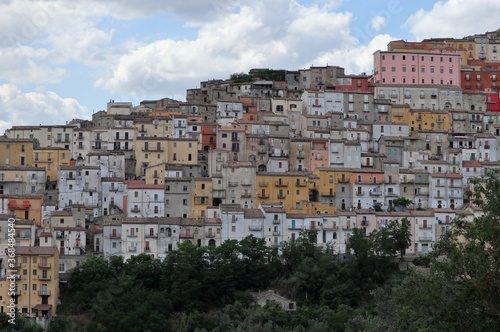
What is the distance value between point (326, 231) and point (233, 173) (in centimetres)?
634

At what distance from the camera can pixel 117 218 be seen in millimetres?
51688

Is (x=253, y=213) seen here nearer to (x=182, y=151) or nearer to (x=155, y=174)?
(x=155, y=174)

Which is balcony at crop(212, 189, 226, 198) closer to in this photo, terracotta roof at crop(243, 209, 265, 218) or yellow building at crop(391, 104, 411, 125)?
terracotta roof at crop(243, 209, 265, 218)

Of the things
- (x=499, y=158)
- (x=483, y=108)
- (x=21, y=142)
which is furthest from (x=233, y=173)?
(x=483, y=108)

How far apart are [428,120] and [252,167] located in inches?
615

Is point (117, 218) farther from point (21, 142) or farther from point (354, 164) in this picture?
point (354, 164)

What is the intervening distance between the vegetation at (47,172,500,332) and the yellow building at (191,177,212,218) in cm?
504

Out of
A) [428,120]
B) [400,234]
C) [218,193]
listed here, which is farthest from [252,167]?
[428,120]

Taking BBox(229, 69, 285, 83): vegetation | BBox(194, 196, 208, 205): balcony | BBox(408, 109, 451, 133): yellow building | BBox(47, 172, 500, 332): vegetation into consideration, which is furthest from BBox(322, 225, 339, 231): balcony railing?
BBox(229, 69, 285, 83): vegetation

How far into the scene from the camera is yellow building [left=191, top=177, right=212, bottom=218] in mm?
53969

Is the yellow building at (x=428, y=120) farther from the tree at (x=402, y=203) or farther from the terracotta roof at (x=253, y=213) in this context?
the terracotta roof at (x=253, y=213)

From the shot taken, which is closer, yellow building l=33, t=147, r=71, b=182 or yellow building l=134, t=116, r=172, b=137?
yellow building l=33, t=147, r=71, b=182

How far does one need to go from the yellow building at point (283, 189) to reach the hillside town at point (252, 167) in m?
0.08

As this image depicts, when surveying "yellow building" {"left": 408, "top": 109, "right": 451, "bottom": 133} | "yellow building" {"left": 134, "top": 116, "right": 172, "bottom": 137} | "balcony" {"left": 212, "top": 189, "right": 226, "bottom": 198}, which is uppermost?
"yellow building" {"left": 408, "top": 109, "right": 451, "bottom": 133}
